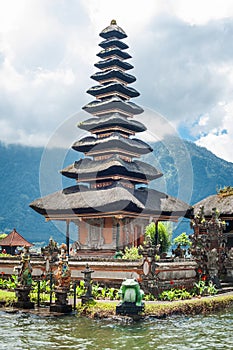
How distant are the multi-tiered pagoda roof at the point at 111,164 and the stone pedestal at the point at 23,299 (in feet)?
36.4

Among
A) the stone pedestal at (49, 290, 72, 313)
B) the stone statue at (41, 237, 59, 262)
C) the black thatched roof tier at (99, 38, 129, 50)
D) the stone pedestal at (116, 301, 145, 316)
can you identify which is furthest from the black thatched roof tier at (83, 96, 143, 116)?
the stone pedestal at (116, 301, 145, 316)

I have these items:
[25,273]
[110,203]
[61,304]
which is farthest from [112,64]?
[61,304]

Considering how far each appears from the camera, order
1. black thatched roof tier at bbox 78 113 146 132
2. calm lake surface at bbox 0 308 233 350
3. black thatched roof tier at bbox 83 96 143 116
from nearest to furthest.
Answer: calm lake surface at bbox 0 308 233 350, black thatched roof tier at bbox 78 113 146 132, black thatched roof tier at bbox 83 96 143 116

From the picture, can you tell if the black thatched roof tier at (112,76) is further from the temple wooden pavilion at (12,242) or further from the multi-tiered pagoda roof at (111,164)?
the temple wooden pavilion at (12,242)

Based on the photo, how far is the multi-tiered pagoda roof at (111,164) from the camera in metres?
30.0

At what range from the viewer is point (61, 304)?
16.7 m

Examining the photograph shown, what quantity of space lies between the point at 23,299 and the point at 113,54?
80.0ft

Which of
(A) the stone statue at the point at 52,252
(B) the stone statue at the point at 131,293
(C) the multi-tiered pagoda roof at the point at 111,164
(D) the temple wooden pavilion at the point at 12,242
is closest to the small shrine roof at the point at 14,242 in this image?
(D) the temple wooden pavilion at the point at 12,242

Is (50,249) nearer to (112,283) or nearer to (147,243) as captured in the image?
(112,283)

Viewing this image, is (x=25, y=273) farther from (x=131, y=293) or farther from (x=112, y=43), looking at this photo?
(x=112, y=43)

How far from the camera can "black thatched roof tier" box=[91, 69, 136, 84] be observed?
36.6 metres

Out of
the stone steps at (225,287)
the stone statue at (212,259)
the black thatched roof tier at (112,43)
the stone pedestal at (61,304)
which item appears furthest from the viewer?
the black thatched roof tier at (112,43)

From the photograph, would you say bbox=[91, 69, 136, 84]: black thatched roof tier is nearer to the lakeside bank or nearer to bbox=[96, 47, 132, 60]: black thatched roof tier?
bbox=[96, 47, 132, 60]: black thatched roof tier

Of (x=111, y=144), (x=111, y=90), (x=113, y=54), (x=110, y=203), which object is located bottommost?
(x=110, y=203)
